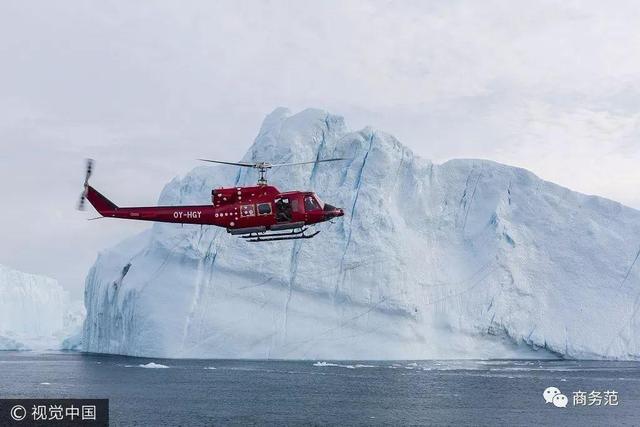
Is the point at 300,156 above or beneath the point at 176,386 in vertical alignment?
above

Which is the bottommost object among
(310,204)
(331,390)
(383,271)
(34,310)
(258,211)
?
(34,310)

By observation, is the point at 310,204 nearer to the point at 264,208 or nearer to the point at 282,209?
the point at 282,209

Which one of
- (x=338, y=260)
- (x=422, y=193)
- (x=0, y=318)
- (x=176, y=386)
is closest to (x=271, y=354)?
(x=338, y=260)

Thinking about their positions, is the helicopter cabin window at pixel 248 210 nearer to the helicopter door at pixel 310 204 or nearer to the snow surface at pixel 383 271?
the helicopter door at pixel 310 204

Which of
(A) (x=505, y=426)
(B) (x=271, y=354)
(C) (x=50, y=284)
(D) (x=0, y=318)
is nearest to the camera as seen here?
(A) (x=505, y=426)

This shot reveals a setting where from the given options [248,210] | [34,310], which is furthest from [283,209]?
[34,310]

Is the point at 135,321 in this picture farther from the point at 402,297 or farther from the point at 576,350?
the point at 576,350
